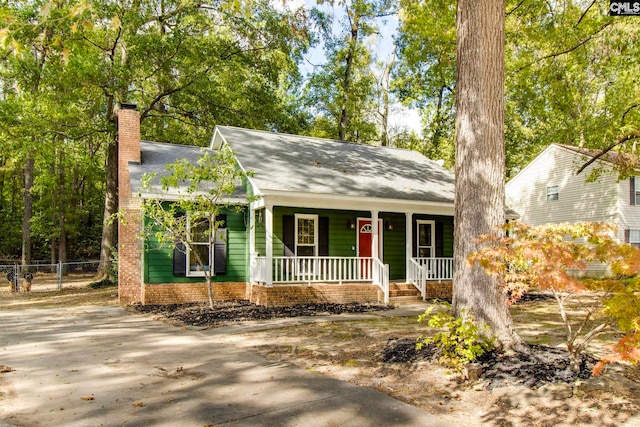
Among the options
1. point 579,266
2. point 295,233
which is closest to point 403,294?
point 295,233

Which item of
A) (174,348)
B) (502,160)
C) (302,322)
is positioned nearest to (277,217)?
(302,322)

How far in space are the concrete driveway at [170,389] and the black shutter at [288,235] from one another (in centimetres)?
588

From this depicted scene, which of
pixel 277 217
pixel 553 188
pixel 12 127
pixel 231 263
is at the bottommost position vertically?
pixel 231 263

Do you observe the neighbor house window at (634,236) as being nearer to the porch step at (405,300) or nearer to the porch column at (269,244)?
the porch step at (405,300)

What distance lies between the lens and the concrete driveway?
431 centimetres

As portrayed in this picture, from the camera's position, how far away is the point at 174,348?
757 cm

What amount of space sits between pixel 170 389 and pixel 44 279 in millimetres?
23323

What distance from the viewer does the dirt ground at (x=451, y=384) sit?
4.35 metres

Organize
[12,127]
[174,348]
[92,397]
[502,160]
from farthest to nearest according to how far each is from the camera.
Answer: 1. [12,127]
2. [174,348]
3. [502,160]
4. [92,397]

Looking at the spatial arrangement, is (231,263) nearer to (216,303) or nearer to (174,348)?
(216,303)

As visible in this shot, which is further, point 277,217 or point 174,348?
point 277,217

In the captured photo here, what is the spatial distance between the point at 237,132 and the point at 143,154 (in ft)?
10.2

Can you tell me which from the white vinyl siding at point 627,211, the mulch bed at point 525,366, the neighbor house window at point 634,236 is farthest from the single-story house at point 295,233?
the neighbor house window at point 634,236

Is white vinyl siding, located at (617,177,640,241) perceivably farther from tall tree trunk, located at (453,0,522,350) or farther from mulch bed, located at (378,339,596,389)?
tall tree trunk, located at (453,0,522,350)
